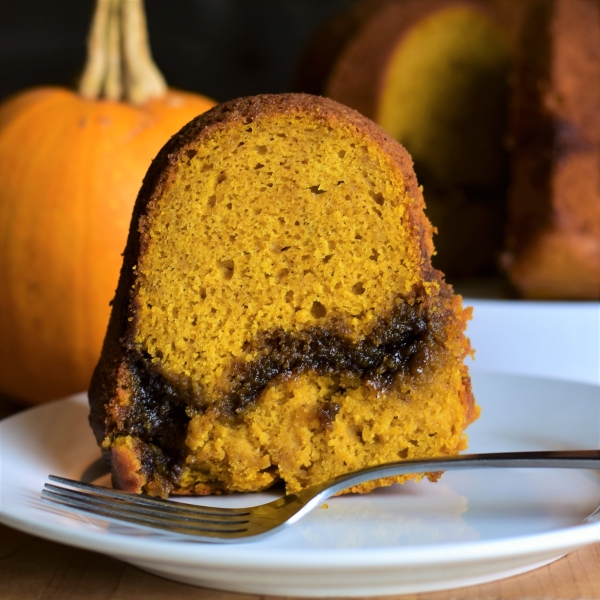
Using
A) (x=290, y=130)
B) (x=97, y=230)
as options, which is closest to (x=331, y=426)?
(x=290, y=130)

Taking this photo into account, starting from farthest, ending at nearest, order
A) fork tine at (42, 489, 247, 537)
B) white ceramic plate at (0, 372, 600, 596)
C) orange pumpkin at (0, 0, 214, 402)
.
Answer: orange pumpkin at (0, 0, 214, 402)
fork tine at (42, 489, 247, 537)
white ceramic plate at (0, 372, 600, 596)

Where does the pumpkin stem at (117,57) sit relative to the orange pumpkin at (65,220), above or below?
above

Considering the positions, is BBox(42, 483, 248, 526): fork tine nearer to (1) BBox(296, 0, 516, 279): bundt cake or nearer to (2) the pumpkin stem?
(2) the pumpkin stem

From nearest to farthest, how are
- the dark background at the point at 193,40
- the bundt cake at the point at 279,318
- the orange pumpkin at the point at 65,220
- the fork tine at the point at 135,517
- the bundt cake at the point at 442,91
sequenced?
1. the fork tine at the point at 135,517
2. the bundt cake at the point at 279,318
3. the orange pumpkin at the point at 65,220
4. the bundt cake at the point at 442,91
5. the dark background at the point at 193,40

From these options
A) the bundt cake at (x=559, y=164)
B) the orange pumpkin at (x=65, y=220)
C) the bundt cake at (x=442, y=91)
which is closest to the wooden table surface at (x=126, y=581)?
the orange pumpkin at (x=65, y=220)

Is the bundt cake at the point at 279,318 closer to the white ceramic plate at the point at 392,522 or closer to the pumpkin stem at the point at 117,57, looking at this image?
the white ceramic plate at the point at 392,522

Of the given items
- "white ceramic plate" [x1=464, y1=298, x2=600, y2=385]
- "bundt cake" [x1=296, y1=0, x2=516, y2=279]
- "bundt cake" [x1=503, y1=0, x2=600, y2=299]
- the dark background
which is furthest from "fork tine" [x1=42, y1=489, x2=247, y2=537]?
the dark background

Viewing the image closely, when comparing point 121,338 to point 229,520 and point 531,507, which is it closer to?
point 229,520
